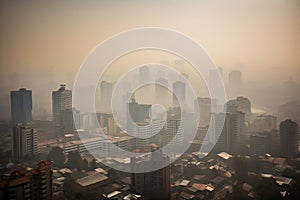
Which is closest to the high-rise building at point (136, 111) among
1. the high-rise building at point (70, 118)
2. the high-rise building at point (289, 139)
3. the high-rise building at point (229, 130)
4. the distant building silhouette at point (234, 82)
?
the high-rise building at point (70, 118)

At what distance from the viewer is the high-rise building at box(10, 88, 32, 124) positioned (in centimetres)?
214

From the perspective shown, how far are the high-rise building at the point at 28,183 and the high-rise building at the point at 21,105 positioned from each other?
12.0 inches

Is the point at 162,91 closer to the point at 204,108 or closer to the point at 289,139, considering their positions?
the point at 204,108

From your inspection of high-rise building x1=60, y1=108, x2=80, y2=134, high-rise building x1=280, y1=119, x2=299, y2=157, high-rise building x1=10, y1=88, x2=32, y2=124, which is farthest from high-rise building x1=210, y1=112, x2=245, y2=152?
high-rise building x1=10, y1=88, x2=32, y2=124

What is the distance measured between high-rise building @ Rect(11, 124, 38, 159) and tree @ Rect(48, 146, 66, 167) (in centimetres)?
10

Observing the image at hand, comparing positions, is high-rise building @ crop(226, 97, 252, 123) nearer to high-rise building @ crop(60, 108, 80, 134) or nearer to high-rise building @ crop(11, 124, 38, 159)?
high-rise building @ crop(60, 108, 80, 134)

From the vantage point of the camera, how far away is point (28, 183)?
2.02 m

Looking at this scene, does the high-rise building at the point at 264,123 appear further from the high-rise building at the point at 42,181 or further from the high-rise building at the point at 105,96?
the high-rise building at the point at 42,181

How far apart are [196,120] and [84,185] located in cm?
88

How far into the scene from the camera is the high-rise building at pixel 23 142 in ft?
7.06

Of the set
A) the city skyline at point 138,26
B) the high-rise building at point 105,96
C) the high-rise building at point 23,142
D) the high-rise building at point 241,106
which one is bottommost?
the high-rise building at point 23,142

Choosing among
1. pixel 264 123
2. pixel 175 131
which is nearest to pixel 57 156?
pixel 175 131

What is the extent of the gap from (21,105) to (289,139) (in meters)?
1.82

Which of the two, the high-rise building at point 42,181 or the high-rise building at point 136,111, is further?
the high-rise building at point 136,111
